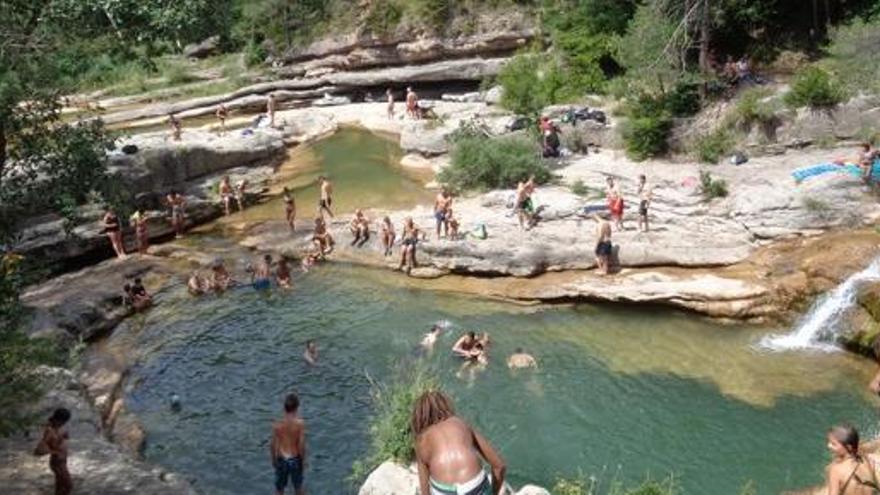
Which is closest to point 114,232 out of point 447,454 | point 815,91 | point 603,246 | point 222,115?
point 603,246

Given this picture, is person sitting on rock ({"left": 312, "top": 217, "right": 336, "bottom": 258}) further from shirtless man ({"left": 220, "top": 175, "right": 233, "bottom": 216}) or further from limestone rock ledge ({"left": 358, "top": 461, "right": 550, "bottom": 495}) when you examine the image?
limestone rock ledge ({"left": 358, "top": 461, "right": 550, "bottom": 495})

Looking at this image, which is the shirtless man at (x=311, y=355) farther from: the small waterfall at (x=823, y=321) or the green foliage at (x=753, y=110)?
the green foliage at (x=753, y=110)

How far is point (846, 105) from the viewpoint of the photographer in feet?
77.3

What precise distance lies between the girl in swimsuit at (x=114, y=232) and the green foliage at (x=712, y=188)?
15.8 meters

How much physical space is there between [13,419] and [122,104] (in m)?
38.4

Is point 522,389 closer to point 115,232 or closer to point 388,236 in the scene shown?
point 388,236

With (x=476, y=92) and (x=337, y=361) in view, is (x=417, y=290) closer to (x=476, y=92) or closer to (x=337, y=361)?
(x=337, y=361)

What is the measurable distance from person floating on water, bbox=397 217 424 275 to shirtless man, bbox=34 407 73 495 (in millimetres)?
11086

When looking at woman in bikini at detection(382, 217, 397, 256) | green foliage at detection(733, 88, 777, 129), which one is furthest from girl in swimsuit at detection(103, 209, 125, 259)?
green foliage at detection(733, 88, 777, 129)

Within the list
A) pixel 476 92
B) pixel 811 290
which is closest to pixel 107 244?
pixel 811 290

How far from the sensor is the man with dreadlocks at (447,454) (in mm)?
5363

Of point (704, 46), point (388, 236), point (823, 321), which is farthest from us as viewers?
point (704, 46)

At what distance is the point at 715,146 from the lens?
962 inches

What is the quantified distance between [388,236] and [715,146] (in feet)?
32.9
